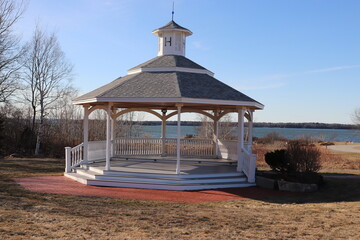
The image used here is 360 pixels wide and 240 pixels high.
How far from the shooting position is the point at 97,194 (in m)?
11.5

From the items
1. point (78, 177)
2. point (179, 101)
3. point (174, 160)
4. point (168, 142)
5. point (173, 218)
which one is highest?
point (179, 101)

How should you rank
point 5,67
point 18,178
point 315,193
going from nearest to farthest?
1. point 315,193
2. point 18,178
3. point 5,67

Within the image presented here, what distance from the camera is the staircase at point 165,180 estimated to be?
41.8ft

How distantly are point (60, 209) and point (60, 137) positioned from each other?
24626mm

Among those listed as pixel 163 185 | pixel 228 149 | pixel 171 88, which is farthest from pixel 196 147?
pixel 163 185

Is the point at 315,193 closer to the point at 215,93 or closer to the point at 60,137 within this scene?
the point at 215,93

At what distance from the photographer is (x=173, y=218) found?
7.95 meters

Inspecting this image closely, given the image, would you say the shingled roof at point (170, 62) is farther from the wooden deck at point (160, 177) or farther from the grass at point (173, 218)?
the grass at point (173, 218)

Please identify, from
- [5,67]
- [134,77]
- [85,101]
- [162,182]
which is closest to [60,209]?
[162,182]

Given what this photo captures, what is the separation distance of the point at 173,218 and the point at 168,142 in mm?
11880

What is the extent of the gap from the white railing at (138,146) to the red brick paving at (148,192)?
5249 millimetres

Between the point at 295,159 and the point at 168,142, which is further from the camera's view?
the point at 168,142

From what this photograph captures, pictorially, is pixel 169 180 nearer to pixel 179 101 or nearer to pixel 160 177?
pixel 160 177

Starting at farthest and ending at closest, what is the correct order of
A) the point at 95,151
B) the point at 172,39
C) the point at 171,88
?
the point at 172,39
the point at 95,151
the point at 171,88
